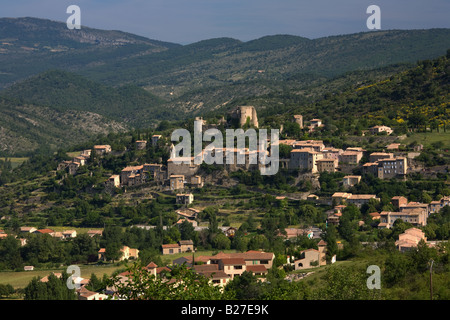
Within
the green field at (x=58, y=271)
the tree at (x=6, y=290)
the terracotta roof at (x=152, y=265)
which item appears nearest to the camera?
the tree at (x=6, y=290)

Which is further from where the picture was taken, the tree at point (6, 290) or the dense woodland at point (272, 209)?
A: the tree at point (6, 290)

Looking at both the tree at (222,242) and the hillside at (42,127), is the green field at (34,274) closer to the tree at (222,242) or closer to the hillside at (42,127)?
the tree at (222,242)

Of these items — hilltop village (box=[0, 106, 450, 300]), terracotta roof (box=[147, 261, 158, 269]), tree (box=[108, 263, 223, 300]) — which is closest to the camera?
tree (box=[108, 263, 223, 300])

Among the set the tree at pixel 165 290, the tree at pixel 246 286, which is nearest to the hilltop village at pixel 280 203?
the tree at pixel 246 286

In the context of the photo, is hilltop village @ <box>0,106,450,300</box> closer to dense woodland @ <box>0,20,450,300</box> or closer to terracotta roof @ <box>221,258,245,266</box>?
terracotta roof @ <box>221,258,245,266</box>

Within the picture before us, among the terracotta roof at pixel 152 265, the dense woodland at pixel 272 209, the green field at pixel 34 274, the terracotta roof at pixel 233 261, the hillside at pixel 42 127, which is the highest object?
the hillside at pixel 42 127

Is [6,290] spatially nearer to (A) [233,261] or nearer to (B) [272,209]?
(A) [233,261]

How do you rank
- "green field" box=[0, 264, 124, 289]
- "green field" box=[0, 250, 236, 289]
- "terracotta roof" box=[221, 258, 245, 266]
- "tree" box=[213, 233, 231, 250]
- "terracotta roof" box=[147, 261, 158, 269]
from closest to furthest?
"terracotta roof" box=[147, 261, 158, 269], "terracotta roof" box=[221, 258, 245, 266], "green field" box=[0, 264, 124, 289], "green field" box=[0, 250, 236, 289], "tree" box=[213, 233, 231, 250]

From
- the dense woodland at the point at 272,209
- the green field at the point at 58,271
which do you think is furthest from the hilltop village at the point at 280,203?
the green field at the point at 58,271

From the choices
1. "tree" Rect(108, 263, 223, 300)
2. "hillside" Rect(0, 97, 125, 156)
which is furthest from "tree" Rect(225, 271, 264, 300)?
"hillside" Rect(0, 97, 125, 156)

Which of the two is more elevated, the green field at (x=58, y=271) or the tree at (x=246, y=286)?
the tree at (x=246, y=286)

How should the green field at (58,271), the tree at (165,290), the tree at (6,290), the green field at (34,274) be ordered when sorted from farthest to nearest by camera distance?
the green field at (58,271), the green field at (34,274), the tree at (6,290), the tree at (165,290)
